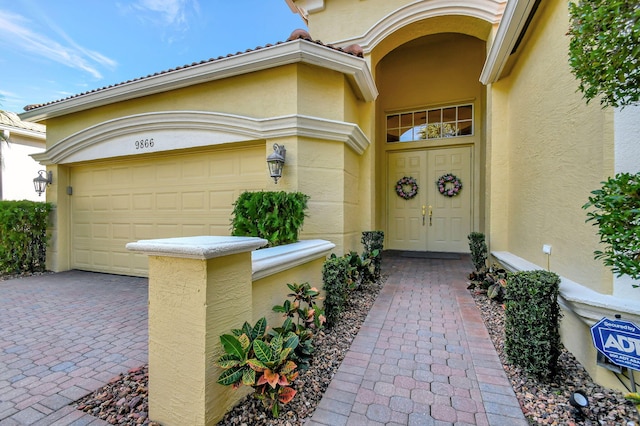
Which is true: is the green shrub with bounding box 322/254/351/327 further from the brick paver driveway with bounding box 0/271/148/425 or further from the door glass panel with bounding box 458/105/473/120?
the door glass panel with bounding box 458/105/473/120

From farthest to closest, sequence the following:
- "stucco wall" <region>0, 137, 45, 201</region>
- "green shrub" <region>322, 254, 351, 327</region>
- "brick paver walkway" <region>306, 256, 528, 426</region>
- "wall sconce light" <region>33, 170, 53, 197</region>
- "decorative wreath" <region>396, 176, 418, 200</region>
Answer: "stucco wall" <region>0, 137, 45, 201</region>, "decorative wreath" <region>396, 176, 418, 200</region>, "wall sconce light" <region>33, 170, 53, 197</region>, "green shrub" <region>322, 254, 351, 327</region>, "brick paver walkway" <region>306, 256, 528, 426</region>

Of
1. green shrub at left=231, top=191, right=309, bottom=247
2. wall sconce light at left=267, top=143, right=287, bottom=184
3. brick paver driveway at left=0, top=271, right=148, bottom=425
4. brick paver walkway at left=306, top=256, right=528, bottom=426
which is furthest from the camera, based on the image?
wall sconce light at left=267, top=143, right=287, bottom=184

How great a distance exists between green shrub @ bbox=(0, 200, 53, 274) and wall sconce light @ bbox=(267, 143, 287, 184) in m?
5.59

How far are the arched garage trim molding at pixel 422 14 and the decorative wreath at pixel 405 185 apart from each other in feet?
10.6

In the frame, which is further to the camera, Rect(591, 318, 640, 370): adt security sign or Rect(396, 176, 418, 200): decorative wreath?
Rect(396, 176, 418, 200): decorative wreath

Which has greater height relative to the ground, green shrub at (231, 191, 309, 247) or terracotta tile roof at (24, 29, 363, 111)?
terracotta tile roof at (24, 29, 363, 111)

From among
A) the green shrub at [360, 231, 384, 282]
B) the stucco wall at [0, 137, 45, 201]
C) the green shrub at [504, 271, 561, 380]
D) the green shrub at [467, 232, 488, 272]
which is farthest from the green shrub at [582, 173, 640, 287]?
the stucco wall at [0, 137, 45, 201]

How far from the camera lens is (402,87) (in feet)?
24.9

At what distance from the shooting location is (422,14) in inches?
213

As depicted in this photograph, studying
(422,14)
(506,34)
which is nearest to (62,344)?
(506,34)

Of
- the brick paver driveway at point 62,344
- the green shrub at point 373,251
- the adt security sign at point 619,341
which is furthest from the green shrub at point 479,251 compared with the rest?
the brick paver driveway at point 62,344

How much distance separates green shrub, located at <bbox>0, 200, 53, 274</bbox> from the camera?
5.81m

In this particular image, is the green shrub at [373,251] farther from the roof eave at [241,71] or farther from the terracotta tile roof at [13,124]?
the terracotta tile roof at [13,124]

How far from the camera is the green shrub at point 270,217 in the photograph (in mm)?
3600
